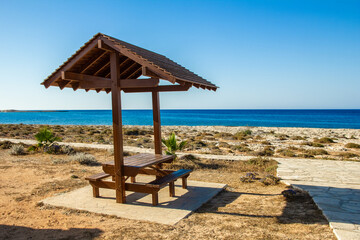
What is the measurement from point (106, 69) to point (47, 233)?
12.8 feet

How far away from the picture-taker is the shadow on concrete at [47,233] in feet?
14.2

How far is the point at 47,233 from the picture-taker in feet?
14.6

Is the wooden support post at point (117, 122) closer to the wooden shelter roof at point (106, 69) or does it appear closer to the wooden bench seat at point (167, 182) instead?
the wooden shelter roof at point (106, 69)

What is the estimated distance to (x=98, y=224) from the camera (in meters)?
4.75

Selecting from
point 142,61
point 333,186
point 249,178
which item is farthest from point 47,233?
point 333,186

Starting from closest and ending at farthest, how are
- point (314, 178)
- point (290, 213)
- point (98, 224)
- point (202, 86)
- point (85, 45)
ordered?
point (98, 224) < point (290, 213) < point (85, 45) < point (202, 86) < point (314, 178)

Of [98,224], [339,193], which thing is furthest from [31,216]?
[339,193]

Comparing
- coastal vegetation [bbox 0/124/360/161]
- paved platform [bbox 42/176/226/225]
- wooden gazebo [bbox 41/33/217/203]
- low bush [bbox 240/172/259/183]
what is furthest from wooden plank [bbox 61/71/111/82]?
coastal vegetation [bbox 0/124/360/161]

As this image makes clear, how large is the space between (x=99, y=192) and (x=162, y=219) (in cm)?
222

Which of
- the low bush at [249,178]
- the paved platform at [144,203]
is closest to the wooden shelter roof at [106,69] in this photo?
the paved platform at [144,203]

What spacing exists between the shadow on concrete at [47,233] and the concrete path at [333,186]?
357 centimetres

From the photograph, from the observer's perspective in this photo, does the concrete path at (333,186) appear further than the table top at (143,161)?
No

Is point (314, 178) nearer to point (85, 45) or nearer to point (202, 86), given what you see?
point (202, 86)

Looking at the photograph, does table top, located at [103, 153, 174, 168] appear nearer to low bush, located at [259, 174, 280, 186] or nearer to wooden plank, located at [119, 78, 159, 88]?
wooden plank, located at [119, 78, 159, 88]
